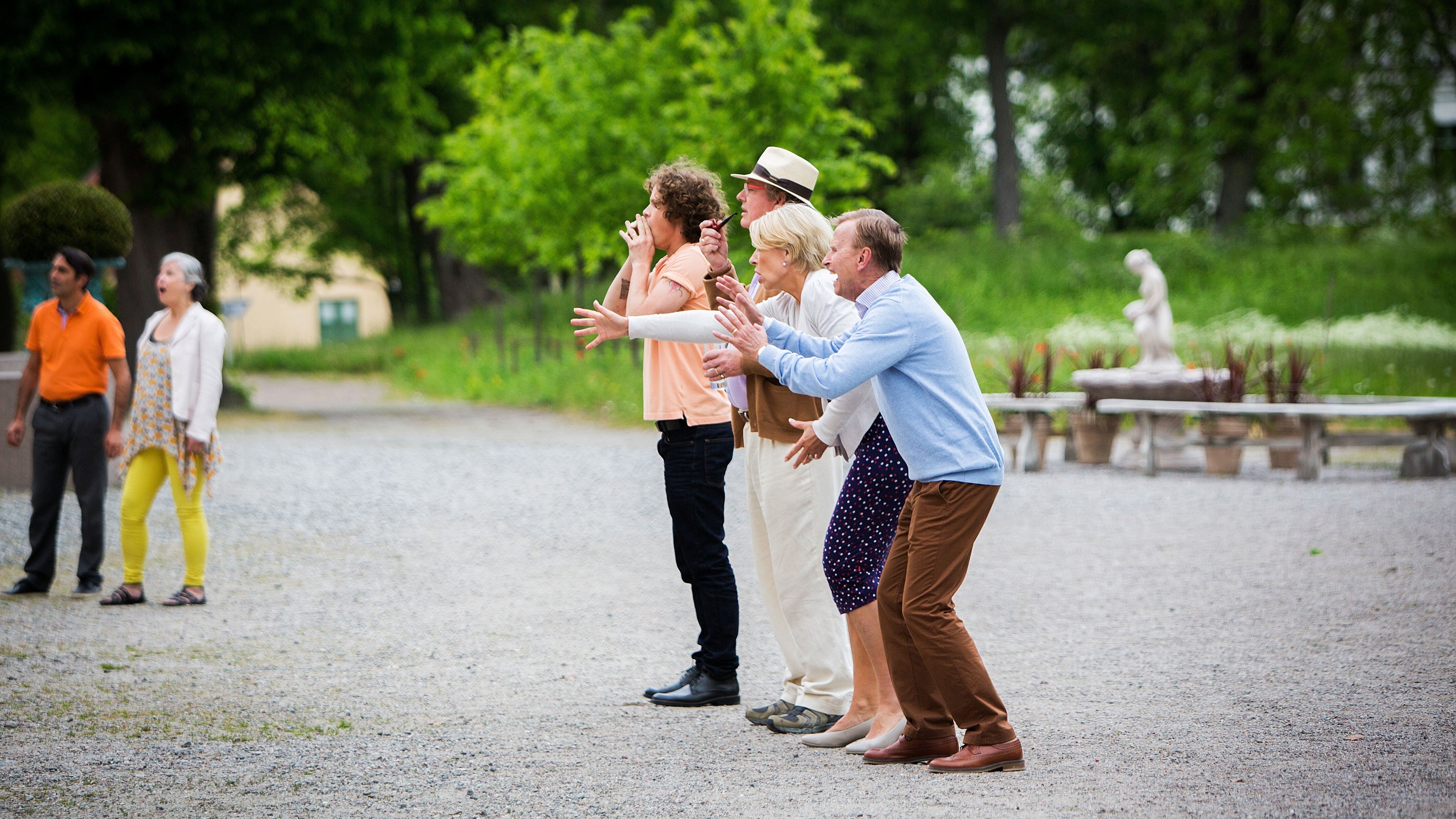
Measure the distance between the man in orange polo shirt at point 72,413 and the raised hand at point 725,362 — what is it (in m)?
4.37

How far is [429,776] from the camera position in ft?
14.0

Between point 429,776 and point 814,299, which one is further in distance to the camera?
point 814,299

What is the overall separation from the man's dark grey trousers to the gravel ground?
235 mm

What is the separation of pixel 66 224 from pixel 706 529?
9179 mm

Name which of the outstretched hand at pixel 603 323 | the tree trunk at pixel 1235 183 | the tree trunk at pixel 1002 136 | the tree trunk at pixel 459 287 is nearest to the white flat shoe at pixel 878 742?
the outstretched hand at pixel 603 323

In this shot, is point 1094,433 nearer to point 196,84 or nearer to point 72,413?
point 72,413

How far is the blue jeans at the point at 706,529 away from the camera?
16.7ft

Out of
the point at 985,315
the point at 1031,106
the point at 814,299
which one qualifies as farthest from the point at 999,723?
the point at 1031,106

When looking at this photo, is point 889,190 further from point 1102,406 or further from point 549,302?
point 1102,406

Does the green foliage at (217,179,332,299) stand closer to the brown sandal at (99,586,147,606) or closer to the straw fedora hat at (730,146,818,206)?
the brown sandal at (99,586,147,606)

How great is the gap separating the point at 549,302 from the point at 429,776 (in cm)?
2917

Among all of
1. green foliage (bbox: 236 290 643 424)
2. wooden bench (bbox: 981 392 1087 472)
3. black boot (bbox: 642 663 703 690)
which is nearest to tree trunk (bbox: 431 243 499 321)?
green foliage (bbox: 236 290 643 424)

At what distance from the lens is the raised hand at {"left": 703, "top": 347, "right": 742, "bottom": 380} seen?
4.38m

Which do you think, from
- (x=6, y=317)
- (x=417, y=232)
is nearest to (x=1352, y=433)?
(x=6, y=317)
